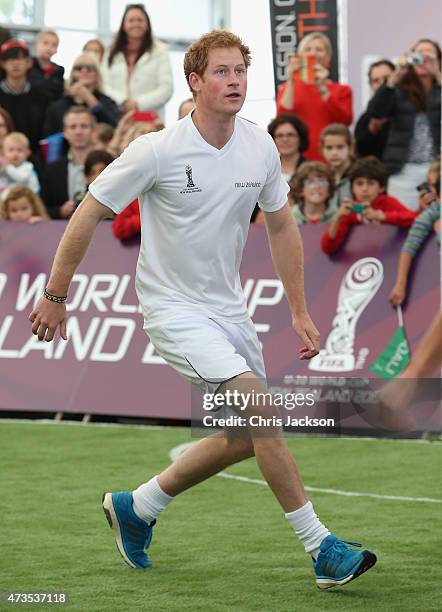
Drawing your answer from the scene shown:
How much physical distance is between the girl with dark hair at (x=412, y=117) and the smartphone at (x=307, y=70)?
0.84 m

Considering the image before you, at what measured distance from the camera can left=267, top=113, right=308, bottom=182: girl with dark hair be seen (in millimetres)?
12609

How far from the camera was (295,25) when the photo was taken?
1320 centimetres

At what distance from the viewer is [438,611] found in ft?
19.4

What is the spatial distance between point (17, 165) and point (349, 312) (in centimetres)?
414

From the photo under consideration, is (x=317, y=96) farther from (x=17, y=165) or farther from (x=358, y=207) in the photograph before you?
(x=17, y=165)

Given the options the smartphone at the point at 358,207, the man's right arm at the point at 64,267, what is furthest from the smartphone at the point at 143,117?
the man's right arm at the point at 64,267

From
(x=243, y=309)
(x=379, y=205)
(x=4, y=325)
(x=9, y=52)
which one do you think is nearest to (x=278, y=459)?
(x=243, y=309)

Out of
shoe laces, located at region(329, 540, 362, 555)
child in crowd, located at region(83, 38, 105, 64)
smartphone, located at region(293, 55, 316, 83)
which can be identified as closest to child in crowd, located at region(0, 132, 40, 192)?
child in crowd, located at region(83, 38, 105, 64)

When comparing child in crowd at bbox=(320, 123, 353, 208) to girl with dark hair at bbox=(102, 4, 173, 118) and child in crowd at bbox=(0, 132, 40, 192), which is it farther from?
child in crowd at bbox=(0, 132, 40, 192)

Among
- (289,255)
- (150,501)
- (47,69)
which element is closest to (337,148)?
(47,69)

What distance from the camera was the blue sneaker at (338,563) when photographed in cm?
625

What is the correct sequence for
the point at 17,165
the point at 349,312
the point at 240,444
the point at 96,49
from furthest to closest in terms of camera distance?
the point at 96,49 → the point at 17,165 → the point at 349,312 → the point at 240,444

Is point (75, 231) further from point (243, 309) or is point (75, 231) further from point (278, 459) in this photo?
point (278, 459)

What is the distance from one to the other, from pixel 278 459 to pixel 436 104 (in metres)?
6.38
